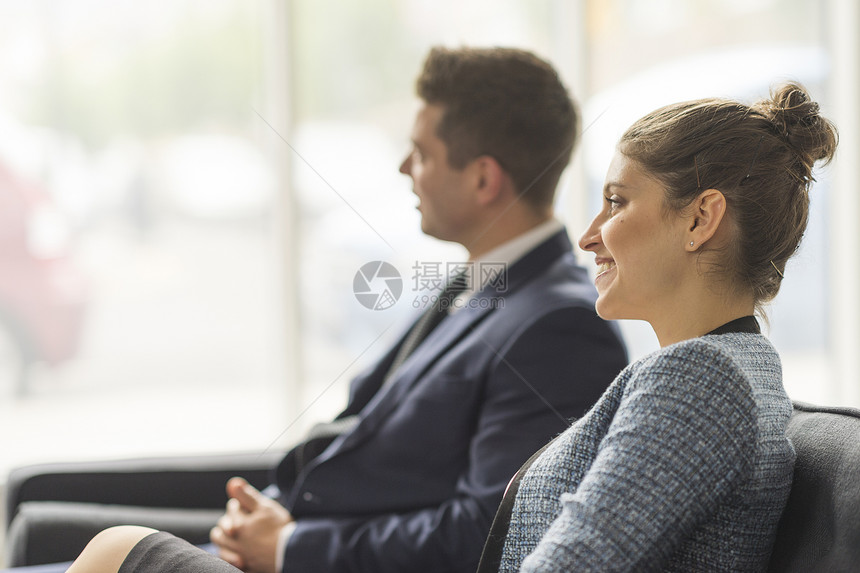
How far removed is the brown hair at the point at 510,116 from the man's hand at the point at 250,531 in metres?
0.66

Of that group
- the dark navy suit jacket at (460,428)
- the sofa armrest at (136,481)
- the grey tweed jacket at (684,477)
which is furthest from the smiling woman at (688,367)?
the sofa armrest at (136,481)

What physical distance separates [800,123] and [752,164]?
8cm

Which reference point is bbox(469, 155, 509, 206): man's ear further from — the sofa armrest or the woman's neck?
the sofa armrest

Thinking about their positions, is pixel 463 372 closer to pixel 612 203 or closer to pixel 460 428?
pixel 460 428

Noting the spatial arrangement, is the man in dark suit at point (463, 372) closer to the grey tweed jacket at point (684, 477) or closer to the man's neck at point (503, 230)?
the man's neck at point (503, 230)

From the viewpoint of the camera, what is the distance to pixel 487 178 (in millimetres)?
1397

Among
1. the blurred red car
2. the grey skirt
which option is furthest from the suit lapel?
the blurred red car

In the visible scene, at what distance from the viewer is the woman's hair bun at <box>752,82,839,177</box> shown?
0.85 m

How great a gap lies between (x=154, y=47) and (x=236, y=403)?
3.56ft

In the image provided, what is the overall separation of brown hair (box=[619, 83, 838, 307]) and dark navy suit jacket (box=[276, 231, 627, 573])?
35 cm

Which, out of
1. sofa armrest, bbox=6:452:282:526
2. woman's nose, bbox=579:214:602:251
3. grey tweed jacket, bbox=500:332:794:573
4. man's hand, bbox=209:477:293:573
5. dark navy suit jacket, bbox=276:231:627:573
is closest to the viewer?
grey tweed jacket, bbox=500:332:794:573

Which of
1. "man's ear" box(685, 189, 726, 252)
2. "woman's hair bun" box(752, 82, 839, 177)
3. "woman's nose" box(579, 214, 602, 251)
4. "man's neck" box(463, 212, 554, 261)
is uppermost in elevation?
"woman's hair bun" box(752, 82, 839, 177)

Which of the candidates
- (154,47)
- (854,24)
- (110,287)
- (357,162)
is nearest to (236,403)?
(110,287)
